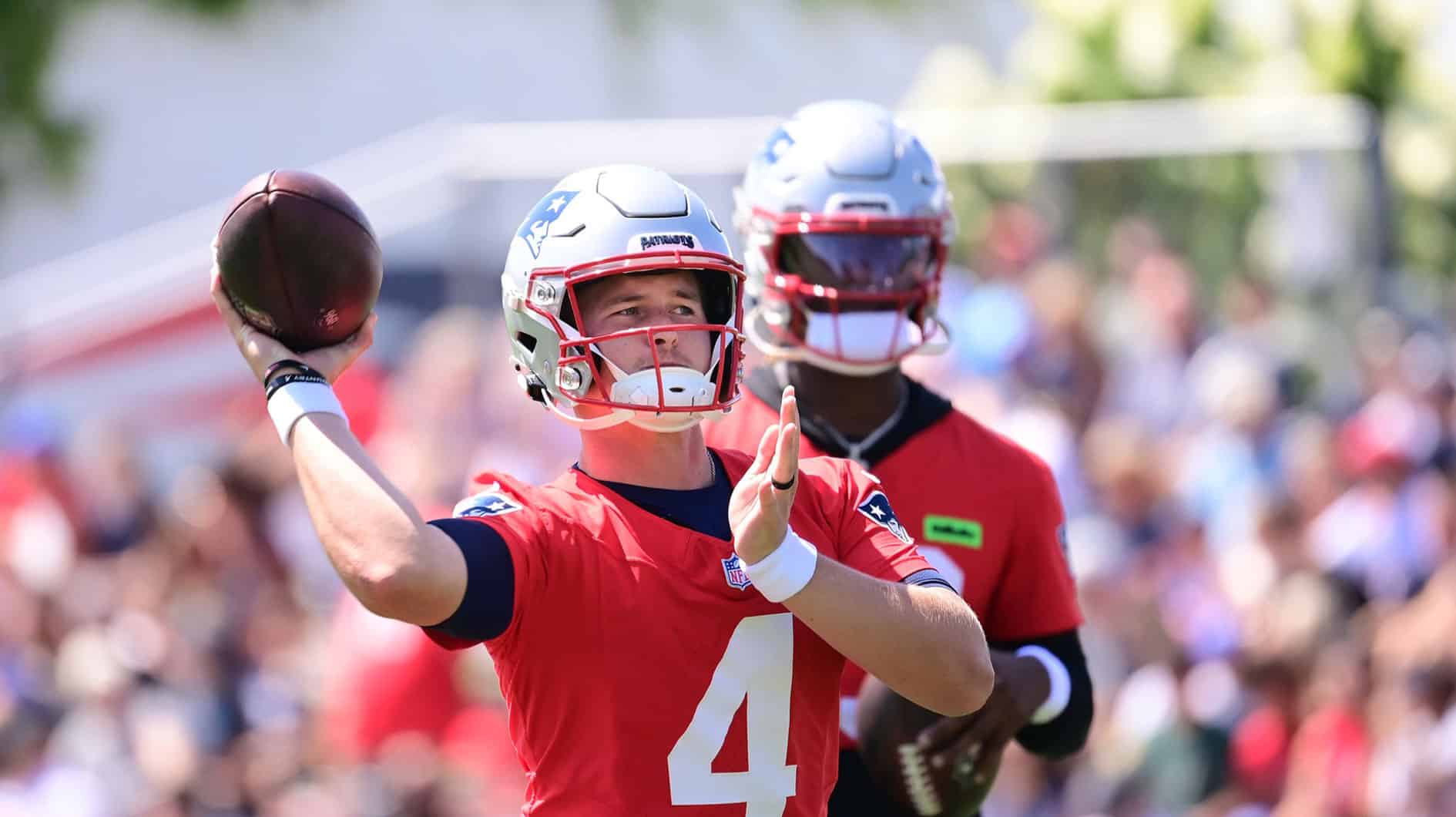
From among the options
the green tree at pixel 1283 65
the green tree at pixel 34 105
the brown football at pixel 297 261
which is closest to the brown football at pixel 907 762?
the brown football at pixel 297 261

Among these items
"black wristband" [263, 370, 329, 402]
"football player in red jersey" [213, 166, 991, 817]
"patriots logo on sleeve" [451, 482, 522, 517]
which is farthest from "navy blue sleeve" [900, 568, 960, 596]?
"black wristband" [263, 370, 329, 402]

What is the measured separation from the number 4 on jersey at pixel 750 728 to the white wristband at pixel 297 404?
0.68 m

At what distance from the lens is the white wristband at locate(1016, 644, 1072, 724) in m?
3.86

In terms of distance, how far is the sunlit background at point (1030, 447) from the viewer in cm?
769

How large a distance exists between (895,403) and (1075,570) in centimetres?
319

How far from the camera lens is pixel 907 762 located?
374 centimetres

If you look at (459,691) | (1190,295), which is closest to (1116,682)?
(1190,295)

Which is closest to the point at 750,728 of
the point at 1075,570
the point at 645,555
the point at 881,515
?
the point at 645,555

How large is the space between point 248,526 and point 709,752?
6007mm

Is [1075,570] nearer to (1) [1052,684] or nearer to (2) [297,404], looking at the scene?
(1) [1052,684]

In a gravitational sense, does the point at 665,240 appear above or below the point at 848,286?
above

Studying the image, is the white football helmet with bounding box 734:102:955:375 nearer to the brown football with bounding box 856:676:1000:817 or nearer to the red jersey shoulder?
the red jersey shoulder

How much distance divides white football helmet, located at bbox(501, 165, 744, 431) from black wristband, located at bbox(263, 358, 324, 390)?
0.37 m

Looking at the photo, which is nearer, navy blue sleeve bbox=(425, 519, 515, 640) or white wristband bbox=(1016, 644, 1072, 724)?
navy blue sleeve bbox=(425, 519, 515, 640)
